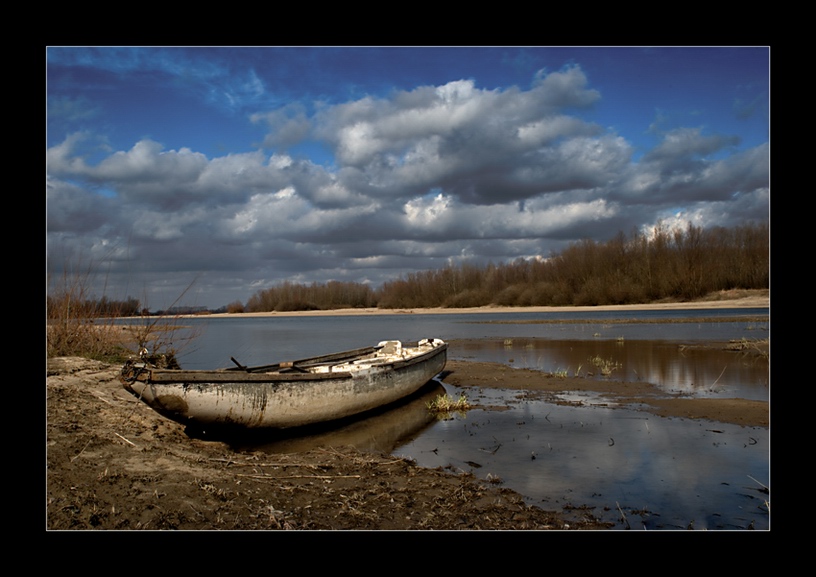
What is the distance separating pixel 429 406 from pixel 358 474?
548 centimetres

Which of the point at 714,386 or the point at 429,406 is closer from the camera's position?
the point at 429,406

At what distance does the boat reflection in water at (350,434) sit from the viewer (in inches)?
363

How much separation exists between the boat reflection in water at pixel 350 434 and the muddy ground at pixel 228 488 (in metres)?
0.65

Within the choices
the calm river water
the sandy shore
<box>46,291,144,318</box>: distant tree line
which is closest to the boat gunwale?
the calm river water

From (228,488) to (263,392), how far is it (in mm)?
3065

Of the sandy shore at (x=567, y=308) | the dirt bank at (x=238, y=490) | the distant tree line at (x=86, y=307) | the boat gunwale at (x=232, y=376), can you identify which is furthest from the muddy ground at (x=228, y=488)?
the sandy shore at (x=567, y=308)

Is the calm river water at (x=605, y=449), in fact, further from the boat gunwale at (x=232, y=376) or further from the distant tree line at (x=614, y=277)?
the distant tree line at (x=614, y=277)

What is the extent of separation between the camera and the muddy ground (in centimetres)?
533

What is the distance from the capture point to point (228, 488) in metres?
6.10

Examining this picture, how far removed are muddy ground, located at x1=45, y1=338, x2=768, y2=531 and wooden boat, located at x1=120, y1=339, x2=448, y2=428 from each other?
58cm
